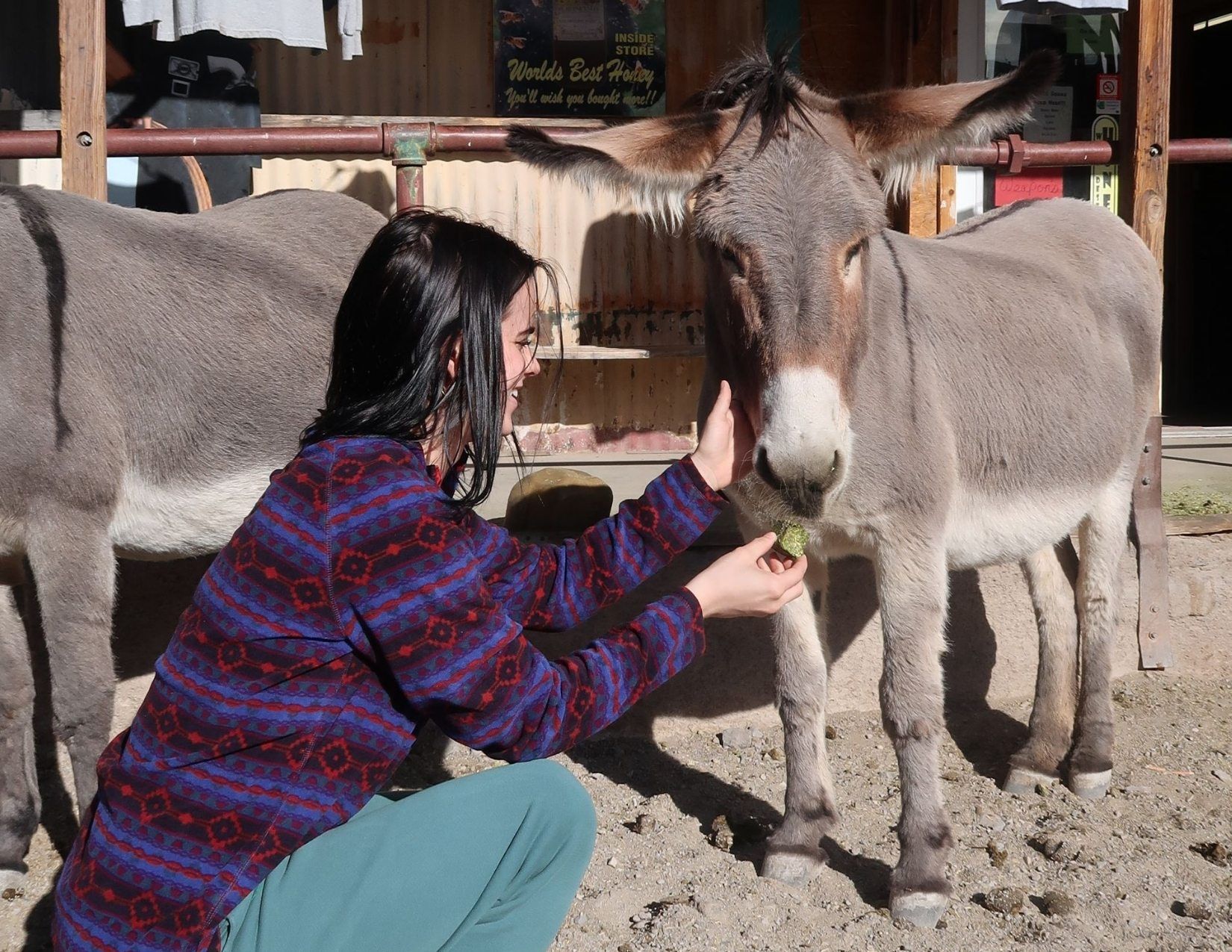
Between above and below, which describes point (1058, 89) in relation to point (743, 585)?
above

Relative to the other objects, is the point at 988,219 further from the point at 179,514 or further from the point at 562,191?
the point at 179,514

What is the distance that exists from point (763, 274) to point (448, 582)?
1.22 metres

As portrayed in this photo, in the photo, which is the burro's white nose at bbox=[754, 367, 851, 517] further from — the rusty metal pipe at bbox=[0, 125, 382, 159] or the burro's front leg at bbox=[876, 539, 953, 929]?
the rusty metal pipe at bbox=[0, 125, 382, 159]

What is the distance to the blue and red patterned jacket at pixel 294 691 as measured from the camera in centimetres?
154

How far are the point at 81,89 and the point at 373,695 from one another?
2.83 m

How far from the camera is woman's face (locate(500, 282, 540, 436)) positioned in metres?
1.80

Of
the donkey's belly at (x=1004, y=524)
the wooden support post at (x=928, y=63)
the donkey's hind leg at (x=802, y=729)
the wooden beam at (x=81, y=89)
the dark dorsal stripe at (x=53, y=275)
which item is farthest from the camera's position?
the wooden support post at (x=928, y=63)

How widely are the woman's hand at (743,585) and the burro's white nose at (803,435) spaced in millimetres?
298

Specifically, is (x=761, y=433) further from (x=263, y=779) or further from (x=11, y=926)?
(x=11, y=926)

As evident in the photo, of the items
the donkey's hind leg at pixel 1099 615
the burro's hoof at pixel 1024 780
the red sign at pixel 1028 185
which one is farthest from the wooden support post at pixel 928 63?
the burro's hoof at pixel 1024 780

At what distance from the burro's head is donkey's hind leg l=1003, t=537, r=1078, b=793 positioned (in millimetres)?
1592

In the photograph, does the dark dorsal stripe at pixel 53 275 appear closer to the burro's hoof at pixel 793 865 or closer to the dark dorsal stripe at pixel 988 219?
the burro's hoof at pixel 793 865

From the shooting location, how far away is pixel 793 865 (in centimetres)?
299

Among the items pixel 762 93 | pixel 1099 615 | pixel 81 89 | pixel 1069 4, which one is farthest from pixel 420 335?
pixel 1069 4
